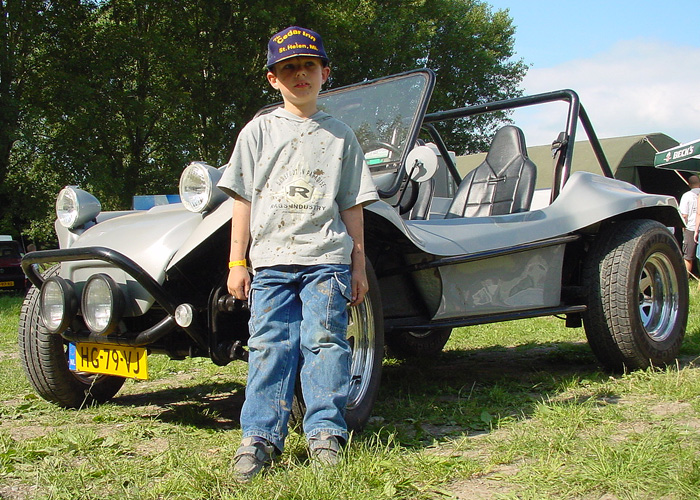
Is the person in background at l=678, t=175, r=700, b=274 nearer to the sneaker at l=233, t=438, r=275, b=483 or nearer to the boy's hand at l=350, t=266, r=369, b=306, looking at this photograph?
the boy's hand at l=350, t=266, r=369, b=306

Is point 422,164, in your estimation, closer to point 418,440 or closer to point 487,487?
point 418,440

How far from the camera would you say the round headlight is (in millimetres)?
2723

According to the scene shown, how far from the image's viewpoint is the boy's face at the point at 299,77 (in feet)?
7.86

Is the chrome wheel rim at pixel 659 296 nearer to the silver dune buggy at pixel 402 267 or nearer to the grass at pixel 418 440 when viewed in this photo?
the silver dune buggy at pixel 402 267

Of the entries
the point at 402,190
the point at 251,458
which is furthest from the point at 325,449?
the point at 402,190

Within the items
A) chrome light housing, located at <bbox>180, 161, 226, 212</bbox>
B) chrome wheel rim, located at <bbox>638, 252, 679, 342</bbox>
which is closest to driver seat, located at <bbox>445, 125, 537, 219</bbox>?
chrome wheel rim, located at <bbox>638, 252, 679, 342</bbox>

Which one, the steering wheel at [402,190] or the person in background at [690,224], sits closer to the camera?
the steering wheel at [402,190]

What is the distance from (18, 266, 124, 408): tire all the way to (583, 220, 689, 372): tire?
2681mm

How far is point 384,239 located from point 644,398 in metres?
1.41

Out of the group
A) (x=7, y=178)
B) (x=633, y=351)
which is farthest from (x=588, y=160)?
(x=7, y=178)

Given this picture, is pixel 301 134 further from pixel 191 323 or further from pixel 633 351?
pixel 633 351

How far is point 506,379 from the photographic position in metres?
3.93

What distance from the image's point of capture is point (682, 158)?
36.9 ft

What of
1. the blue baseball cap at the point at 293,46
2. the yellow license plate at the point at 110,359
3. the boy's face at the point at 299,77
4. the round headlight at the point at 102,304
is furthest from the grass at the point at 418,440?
the blue baseball cap at the point at 293,46
